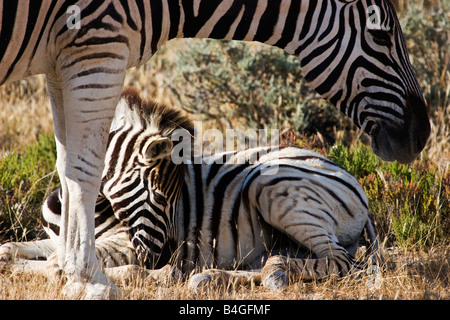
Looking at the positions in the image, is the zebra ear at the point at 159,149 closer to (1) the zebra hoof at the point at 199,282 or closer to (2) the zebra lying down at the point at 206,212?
(2) the zebra lying down at the point at 206,212

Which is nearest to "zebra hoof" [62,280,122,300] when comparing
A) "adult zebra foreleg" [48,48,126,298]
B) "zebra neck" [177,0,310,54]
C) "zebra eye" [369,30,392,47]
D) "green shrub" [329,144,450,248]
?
"adult zebra foreleg" [48,48,126,298]

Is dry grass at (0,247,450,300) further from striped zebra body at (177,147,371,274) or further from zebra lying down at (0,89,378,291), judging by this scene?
striped zebra body at (177,147,371,274)

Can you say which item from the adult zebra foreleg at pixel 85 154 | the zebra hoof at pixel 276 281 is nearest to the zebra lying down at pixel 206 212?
the zebra hoof at pixel 276 281

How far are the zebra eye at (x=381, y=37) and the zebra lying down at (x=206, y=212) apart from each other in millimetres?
1287

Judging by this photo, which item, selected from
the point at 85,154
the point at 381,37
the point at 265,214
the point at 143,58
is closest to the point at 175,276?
the point at 265,214

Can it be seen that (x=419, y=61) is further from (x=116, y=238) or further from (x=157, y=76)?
(x=116, y=238)

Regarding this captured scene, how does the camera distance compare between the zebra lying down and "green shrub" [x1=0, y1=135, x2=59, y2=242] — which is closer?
the zebra lying down

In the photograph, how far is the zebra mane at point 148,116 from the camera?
4984 mm

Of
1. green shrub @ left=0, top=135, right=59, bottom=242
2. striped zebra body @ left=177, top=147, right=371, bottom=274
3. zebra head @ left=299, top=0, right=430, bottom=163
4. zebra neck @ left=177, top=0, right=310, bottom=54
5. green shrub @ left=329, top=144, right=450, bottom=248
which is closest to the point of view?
zebra neck @ left=177, top=0, right=310, bottom=54

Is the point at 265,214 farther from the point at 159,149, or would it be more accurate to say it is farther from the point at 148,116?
the point at 148,116

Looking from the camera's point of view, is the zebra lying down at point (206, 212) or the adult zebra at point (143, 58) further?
the zebra lying down at point (206, 212)

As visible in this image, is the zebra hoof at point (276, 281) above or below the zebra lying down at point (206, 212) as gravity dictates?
below

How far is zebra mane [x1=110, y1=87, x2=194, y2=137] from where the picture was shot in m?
4.98
